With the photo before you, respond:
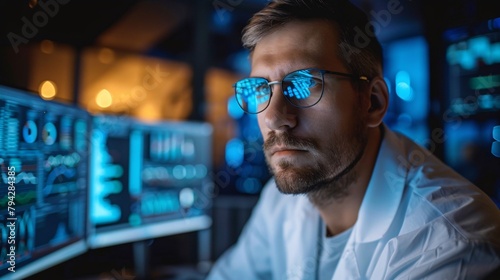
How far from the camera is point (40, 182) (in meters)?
0.92

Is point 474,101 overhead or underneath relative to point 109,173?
overhead

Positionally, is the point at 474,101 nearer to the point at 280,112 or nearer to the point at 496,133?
the point at 496,133

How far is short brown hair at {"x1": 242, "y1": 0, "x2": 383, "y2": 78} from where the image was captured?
0.92 m

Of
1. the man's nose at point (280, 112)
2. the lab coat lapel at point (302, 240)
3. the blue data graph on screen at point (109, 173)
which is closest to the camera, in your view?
the man's nose at point (280, 112)

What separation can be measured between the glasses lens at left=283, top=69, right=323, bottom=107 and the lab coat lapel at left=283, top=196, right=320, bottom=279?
41cm

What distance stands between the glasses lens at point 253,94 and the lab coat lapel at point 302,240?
0.37 metres

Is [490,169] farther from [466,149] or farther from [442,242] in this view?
[442,242]

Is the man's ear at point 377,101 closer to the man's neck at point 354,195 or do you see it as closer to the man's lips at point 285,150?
the man's neck at point 354,195

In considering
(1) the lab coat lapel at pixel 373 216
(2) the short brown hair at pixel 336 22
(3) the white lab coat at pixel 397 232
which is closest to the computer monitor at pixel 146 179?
(3) the white lab coat at pixel 397 232

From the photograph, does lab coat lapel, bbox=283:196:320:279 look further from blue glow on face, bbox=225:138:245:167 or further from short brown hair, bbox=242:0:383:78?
blue glow on face, bbox=225:138:245:167

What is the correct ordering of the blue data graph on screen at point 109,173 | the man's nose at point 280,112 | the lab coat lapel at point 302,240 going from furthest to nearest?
the blue data graph on screen at point 109,173, the lab coat lapel at point 302,240, the man's nose at point 280,112

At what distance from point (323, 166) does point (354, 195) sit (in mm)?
198

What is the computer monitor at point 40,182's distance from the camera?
0.80 metres

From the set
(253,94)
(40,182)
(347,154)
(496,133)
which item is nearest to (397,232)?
(347,154)
